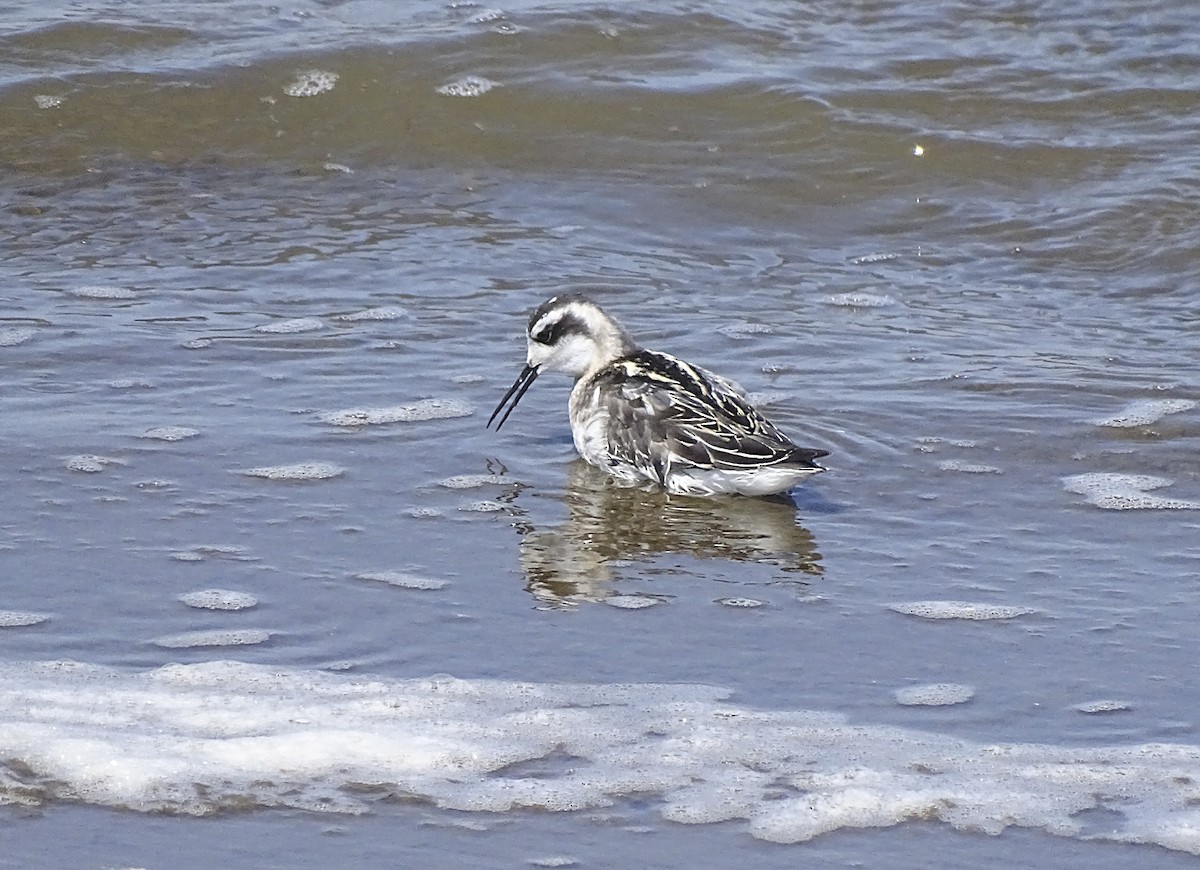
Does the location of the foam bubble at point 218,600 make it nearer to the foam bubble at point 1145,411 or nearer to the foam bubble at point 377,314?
the foam bubble at point 377,314

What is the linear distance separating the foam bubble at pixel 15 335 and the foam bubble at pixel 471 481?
2463 mm

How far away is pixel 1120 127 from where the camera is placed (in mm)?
12055

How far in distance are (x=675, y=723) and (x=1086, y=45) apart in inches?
369

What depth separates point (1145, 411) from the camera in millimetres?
7844

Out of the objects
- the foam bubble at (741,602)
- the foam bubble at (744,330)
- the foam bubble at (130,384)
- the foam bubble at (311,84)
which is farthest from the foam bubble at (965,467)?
the foam bubble at (311,84)

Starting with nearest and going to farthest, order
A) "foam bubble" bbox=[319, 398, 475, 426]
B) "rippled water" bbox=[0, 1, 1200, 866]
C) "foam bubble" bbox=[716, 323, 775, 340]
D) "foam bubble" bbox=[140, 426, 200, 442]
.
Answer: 1. "rippled water" bbox=[0, 1, 1200, 866]
2. "foam bubble" bbox=[140, 426, 200, 442]
3. "foam bubble" bbox=[319, 398, 475, 426]
4. "foam bubble" bbox=[716, 323, 775, 340]

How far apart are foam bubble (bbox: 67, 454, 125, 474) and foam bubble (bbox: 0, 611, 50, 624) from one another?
1.33 meters

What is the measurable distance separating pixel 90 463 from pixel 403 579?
162 cm

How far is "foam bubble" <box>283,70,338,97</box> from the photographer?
42.2ft

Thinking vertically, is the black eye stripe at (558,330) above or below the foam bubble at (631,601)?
above

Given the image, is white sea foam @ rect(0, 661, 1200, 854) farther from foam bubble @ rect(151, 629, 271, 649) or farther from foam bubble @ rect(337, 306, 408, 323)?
foam bubble @ rect(337, 306, 408, 323)

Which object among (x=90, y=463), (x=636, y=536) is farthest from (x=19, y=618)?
(x=636, y=536)

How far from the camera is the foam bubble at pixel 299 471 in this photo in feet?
23.2

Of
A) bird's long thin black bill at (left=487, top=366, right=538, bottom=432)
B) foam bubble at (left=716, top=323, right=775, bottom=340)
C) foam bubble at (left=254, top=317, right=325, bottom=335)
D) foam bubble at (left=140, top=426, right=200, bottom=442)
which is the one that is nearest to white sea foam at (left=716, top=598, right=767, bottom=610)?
bird's long thin black bill at (left=487, top=366, right=538, bottom=432)
